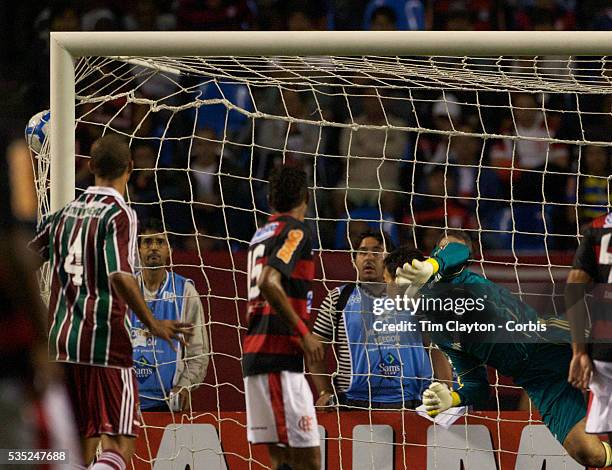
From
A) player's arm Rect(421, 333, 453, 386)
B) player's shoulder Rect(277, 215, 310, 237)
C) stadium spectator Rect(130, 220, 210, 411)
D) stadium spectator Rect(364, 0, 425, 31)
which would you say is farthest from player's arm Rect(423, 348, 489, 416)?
stadium spectator Rect(364, 0, 425, 31)

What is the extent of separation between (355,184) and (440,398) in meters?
1.72

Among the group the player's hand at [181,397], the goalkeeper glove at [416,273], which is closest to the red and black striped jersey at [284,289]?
the goalkeeper glove at [416,273]

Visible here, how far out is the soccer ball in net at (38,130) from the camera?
15.7ft

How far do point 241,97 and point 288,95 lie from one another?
568 millimetres

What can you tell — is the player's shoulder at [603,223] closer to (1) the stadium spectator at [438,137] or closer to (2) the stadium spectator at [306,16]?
(1) the stadium spectator at [438,137]

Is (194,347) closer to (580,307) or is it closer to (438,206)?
(580,307)

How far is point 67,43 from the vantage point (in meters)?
4.39

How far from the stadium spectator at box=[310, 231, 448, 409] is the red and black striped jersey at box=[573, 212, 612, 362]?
788 millimetres

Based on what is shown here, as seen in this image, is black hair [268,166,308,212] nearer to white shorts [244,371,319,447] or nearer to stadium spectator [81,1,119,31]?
white shorts [244,371,319,447]

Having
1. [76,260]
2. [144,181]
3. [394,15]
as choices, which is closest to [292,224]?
[76,260]

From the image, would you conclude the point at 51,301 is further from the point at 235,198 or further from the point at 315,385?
the point at 235,198

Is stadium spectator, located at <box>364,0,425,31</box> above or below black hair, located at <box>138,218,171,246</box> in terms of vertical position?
above

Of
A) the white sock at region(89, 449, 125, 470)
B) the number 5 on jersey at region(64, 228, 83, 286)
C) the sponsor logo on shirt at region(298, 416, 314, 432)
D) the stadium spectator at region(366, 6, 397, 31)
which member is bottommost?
the white sock at region(89, 449, 125, 470)

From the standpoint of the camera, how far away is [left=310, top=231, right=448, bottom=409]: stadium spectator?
471 cm
